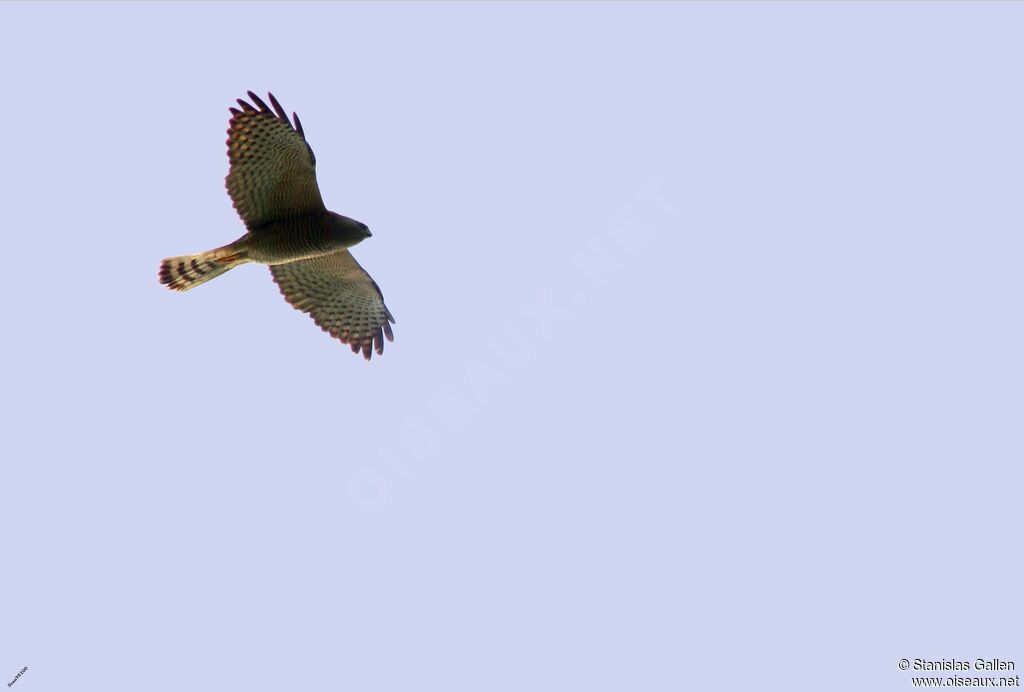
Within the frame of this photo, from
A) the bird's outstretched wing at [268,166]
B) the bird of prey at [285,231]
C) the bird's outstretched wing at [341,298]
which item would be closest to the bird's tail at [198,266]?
the bird of prey at [285,231]

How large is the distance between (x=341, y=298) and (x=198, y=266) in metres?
1.67

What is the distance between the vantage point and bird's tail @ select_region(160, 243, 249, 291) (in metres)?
12.5

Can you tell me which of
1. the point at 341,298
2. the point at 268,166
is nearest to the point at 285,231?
the point at 268,166

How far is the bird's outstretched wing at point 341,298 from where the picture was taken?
1347 centimetres

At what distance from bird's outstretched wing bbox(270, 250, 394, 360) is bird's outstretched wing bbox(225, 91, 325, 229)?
984mm

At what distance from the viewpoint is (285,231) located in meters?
12.5

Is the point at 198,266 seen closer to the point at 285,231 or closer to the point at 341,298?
the point at 285,231

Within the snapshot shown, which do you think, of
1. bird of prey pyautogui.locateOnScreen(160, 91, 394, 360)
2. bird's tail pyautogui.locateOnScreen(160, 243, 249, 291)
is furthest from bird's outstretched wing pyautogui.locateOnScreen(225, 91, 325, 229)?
bird's tail pyautogui.locateOnScreen(160, 243, 249, 291)

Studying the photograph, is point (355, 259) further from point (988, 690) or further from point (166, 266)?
point (988, 690)

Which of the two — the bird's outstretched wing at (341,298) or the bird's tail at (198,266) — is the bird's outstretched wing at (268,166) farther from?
the bird's outstretched wing at (341,298)

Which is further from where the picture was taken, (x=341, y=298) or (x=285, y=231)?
(x=341, y=298)

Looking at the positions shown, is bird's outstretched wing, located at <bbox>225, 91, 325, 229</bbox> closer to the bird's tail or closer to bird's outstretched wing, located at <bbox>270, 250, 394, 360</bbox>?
the bird's tail

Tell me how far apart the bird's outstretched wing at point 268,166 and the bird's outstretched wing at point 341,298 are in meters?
0.98

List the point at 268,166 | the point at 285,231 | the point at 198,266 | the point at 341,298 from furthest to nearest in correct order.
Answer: the point at 341,298
the point at 198,266
the point at 285,231
the point at 268,166
